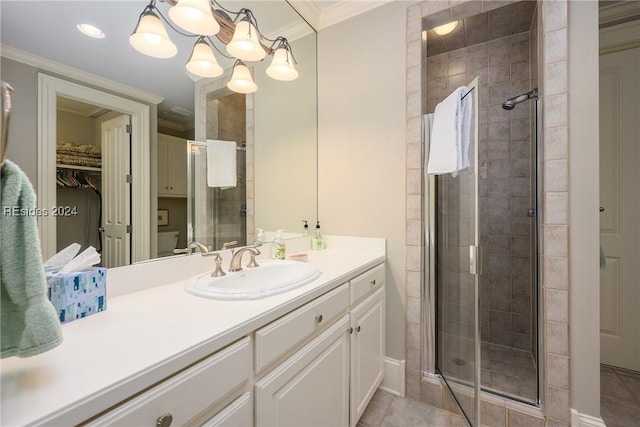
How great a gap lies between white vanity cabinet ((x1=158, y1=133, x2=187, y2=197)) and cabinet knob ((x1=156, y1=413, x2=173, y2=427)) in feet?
2.56

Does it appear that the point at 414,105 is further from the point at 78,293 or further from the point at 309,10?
the point at 78,293

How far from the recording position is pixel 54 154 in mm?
795

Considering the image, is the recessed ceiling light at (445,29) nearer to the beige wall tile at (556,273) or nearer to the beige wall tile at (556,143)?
the beige wall tile at (556,143)

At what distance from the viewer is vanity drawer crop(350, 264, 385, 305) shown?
1.29m

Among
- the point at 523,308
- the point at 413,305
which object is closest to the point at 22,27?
the point at 413,305

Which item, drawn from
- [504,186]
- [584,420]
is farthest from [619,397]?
[504,186]

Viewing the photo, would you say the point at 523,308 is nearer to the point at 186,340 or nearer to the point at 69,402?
the point at 186,340

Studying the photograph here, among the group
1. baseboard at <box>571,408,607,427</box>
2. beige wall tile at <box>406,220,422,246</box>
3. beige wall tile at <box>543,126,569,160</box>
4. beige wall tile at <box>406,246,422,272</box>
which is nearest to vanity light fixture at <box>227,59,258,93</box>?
beige wall tile at <box>406,220,422,246</box>

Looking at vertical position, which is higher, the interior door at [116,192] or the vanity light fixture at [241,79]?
the vanity light fixture at [241,79]

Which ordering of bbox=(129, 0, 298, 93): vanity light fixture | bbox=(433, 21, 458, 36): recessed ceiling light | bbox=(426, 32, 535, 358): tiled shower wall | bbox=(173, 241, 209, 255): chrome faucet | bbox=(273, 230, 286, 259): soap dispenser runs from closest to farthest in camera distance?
bbox=(129, 0, 298, 93): vanity light fixture
bbox=(173, 241, 209, 255): chrome faucet
bbox=(273, 230, 286, 259): soap dispenser
bbox=(433, 21, 458, 36): recessed ceiling light
bbox=(426, 32, 535, 358): tiled shower wall

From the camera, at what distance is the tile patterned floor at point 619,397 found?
1.45 metres

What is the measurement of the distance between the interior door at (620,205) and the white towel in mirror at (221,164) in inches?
98.3

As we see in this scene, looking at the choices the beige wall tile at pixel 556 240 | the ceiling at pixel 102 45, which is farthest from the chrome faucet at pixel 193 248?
the beige wall tile at pixel 556 240

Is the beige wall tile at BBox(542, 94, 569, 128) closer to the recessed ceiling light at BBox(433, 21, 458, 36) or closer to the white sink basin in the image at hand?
the recessed ceiling light at BBox(433, 21, 458, 36)
